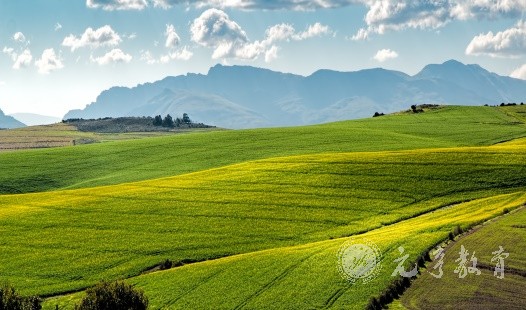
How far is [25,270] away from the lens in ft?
144

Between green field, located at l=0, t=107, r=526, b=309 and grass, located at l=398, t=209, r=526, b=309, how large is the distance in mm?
2011

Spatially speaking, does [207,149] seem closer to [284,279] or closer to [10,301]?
[284,279]

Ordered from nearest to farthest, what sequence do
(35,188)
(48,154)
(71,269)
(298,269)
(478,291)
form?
1. (478,291)
2. (298,269)
3. (71,269)
4. (35,188)
5. (48,154)

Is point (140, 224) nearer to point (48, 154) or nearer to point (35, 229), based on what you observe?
point (35, 229)

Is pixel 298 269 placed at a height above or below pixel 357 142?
below

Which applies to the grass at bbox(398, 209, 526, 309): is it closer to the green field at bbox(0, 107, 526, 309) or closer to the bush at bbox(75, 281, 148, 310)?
the green field at bbox(0, 107, 526, 309)

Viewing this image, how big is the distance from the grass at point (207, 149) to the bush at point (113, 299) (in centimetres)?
4935

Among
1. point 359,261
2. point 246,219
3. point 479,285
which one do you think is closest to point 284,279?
point 359,261

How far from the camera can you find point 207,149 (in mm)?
100750

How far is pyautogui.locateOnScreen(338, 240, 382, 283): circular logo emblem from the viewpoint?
3409 centimetres

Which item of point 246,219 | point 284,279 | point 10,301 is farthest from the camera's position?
point 246,219

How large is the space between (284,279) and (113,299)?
989 centimetres

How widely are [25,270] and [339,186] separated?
100 feet

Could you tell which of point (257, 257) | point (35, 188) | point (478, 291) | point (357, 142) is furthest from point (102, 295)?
point (357, 142)
